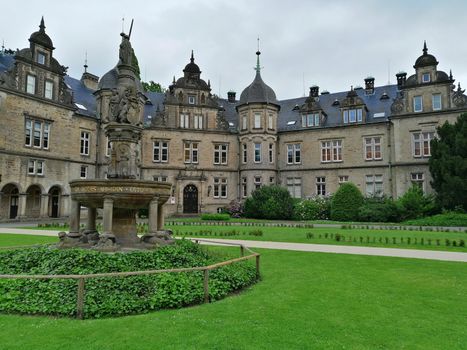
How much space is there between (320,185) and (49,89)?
92.5 ft

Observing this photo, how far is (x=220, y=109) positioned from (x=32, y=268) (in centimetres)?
3537

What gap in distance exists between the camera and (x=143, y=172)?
1599 inches

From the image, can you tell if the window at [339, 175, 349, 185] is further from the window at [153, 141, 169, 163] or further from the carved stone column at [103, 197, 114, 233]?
the carved stone column at [103, 197, 114, 233]

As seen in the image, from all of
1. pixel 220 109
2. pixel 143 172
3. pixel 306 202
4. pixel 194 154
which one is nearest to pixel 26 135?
pixel 143 172

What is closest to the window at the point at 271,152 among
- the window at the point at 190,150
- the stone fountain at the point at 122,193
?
the window at the point at 190,150

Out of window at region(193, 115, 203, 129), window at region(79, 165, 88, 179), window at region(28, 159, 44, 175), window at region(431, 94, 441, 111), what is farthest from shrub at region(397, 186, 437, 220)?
window at region(28, 159, 44, 175)

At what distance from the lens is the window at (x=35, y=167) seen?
108 ft

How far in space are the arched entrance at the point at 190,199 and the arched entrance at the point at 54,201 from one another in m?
12.3

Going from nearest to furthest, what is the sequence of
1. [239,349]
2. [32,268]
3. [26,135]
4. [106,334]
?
[239,349], [106,334], [32,268], [26,135]

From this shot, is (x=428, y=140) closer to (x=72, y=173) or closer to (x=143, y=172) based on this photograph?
(x=143, y=172)

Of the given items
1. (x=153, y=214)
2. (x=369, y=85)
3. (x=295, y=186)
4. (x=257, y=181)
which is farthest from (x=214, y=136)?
(x=153, y=214)

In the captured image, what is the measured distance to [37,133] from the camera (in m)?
33.5

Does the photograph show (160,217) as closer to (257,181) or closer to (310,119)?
(257,181)

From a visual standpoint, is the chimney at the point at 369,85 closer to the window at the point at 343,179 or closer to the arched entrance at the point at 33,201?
the window at the point at 343,179
